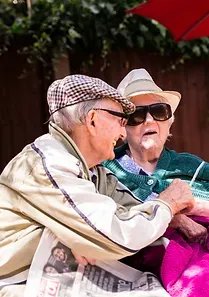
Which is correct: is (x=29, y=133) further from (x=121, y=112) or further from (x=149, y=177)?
(x=121, y=112)

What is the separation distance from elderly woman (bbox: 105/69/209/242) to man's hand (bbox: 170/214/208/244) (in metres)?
0.32

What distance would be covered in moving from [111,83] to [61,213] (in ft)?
13.3

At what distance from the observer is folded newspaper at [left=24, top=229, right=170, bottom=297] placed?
2168mm

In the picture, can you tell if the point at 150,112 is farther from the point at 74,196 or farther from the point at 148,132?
the point at 74,196

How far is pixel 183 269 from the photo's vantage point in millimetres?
2352

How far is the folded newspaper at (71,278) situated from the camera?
2.17 m

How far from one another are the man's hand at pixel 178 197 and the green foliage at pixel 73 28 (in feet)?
11.3

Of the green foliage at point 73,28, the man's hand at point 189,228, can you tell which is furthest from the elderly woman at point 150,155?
the green foliage at point 73,28

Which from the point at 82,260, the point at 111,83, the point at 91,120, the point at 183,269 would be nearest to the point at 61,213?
the point at 82,260

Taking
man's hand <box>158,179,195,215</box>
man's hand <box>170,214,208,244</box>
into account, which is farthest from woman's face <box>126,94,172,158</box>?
man's hand <box>158,179,195,215</box>

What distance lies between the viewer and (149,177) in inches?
120

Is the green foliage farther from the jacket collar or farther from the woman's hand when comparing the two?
the woman's hand

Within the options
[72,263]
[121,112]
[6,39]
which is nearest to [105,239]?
[72,263]

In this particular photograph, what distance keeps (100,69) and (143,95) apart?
2957mm
